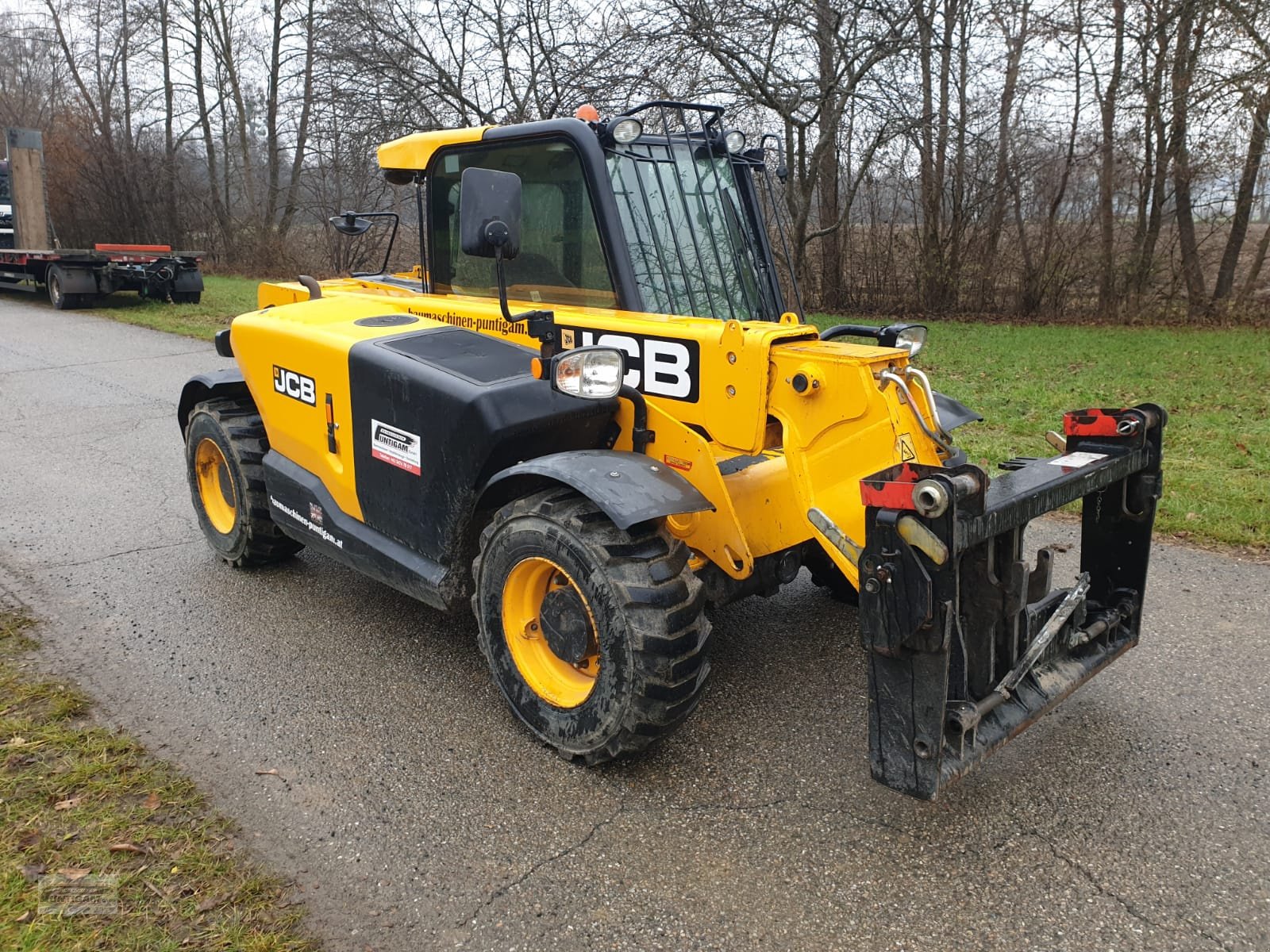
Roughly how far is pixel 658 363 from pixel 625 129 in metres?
0.92

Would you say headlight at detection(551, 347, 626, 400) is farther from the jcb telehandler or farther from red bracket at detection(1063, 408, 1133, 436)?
red bracket at detection(1063, 408, 1133, 436)

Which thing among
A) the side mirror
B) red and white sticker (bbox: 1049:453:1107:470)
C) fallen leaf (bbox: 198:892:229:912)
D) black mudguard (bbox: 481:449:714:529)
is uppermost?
the side mirror

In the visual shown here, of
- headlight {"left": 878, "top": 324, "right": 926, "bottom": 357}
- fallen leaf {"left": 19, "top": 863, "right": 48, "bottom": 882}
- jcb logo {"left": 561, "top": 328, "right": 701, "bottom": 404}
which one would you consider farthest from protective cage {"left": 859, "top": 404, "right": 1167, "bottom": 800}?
fallen leaf {"left": 19, "top": 863, "right": 48, "bottom": 882}

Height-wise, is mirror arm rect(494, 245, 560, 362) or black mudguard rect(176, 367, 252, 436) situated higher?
mirror arm rect(494, 245, 560, 362)

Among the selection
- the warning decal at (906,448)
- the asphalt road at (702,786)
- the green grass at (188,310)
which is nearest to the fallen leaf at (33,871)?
the asphalt road at (702,786)

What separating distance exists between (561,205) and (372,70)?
605 inches

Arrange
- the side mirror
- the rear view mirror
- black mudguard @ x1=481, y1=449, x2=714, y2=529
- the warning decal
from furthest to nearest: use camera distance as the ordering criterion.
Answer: the side mirror
the warning decal
the rear view mirror
black mudguard @ x1=481, y1=449, x2=714, y2=529

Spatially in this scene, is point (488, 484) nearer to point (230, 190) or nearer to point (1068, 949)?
point (1068, 949)

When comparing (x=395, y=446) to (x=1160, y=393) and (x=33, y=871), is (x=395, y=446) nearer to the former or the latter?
(x=33, y=871)

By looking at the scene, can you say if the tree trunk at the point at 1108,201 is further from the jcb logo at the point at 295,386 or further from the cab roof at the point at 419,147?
the jcb logo at the point at 295,386

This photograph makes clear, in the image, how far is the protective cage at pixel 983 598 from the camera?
2.67 m

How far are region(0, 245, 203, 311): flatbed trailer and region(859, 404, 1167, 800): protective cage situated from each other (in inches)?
684

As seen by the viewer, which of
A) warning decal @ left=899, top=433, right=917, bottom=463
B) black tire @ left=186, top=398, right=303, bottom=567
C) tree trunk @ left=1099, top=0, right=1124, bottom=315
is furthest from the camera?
tree trunk @ left=1099, top=0, right=1124, bottom=315

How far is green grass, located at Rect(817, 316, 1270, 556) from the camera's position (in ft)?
20.4
